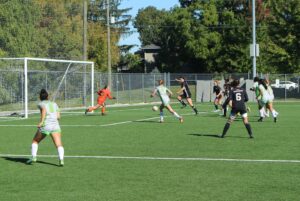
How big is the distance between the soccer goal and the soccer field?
14498 millimetres

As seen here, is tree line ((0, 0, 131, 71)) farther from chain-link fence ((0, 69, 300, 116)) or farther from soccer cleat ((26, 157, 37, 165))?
soccer cleat ((26, 157, 37, 165))

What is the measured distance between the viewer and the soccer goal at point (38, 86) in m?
35.2

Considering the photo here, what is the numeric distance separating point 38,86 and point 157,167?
2845cm

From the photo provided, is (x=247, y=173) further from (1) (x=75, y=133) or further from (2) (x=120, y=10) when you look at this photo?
(2) (x=120, y=10)

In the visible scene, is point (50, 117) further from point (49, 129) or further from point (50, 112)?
point (49, 129)

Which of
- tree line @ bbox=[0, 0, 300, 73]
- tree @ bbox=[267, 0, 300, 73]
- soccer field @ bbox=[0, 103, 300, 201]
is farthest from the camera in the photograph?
tree @ bbox=[267, 0, 300, 73]

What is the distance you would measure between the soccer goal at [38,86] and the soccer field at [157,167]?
571 inches

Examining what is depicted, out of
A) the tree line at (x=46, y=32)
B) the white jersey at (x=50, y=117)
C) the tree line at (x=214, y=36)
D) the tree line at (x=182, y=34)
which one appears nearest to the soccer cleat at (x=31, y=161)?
the white jersey at (x=50, y=117)

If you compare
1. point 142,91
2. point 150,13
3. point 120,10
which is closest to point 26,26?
point 142,91

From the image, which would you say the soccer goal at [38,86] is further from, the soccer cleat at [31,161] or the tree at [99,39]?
the tree at [99,39]

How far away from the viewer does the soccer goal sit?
35188 mm

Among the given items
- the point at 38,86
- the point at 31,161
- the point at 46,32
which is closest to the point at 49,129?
the point at 31,161

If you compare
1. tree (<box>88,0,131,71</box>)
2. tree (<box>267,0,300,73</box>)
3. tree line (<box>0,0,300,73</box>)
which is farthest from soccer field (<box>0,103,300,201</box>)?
tree (<box>88,0,131,71</box>)

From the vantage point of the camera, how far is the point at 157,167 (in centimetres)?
1199
